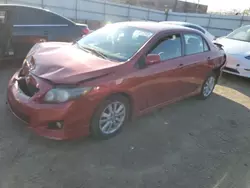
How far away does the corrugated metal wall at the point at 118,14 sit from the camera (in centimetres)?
1602

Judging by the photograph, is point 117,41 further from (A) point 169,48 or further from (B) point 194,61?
(B) point 194,61

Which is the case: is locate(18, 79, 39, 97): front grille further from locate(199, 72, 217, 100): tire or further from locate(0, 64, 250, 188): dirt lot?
locate(199, 72, 217, 100): tire

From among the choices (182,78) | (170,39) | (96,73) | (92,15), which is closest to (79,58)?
(96,73)

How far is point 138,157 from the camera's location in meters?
3.00

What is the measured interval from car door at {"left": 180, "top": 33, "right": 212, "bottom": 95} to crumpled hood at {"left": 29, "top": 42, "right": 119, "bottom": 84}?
5.15 ft

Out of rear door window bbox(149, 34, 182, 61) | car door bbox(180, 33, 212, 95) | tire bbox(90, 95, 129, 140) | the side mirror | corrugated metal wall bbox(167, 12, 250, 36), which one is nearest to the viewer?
tire bbox(90, 95, 129, 140)

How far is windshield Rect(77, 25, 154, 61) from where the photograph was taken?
135 inches

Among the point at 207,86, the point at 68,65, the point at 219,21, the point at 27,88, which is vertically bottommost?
the point at 207,86

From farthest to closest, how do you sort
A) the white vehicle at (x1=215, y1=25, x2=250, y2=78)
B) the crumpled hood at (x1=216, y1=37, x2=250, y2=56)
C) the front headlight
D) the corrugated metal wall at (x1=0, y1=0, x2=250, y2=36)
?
the corrugated metal wall at (x1=0, y1=0, x2=250, y2=36)
the crumpled hood at (x1=216, y1=37, x2=250, y2=56)
the white vehicle at (x1=215, y1=25, x2=250, y2=78)
the front headlight

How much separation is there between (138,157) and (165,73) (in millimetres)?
1369

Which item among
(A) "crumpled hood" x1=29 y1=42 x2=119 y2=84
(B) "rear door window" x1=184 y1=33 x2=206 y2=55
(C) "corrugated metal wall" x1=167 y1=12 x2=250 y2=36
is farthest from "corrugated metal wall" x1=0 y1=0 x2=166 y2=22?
(B) "rear door window" x1=184 y1=33 x2=206 y2=55

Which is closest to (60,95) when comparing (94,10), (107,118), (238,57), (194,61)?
(107,118)

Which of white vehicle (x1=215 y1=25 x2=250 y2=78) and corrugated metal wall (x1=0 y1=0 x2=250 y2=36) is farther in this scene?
corrugated metal wall (x1=0 y1=0 x2=250 y2=36)

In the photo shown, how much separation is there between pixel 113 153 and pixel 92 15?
15900 millimetres
